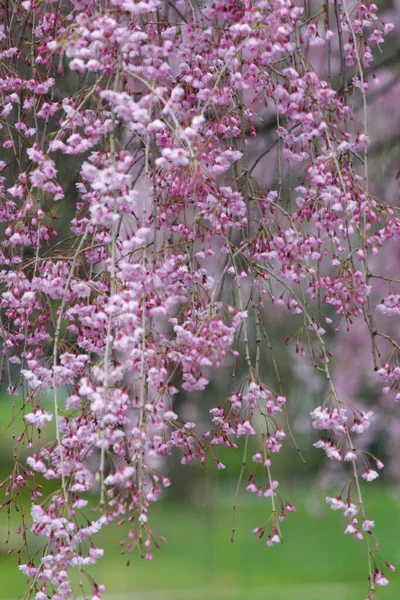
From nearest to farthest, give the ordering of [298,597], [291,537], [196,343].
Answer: [196,343]
[298,597]
[291,537]

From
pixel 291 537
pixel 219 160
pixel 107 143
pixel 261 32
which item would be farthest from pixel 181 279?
pixel 291 537

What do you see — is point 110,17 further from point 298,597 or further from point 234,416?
point 298,597

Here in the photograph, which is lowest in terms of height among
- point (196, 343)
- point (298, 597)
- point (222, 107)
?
point (298, 597)

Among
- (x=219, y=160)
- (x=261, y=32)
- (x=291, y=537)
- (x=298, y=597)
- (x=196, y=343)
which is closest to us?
(x=196, y=343)

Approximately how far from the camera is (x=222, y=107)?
234cm

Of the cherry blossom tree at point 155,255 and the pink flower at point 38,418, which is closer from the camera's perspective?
the cherry blossom tree at point 155,255

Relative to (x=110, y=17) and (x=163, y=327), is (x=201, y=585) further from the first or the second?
(x=110, y=17)

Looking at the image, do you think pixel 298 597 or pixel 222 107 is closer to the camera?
pixel 222 107

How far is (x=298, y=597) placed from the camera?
8.89m

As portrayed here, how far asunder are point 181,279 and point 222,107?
1.49ft

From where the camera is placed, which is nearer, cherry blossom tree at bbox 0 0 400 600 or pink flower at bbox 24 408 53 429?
cherry blossom tree at bbox 0 0 400 600

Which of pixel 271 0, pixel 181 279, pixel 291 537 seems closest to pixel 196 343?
pixel 181 279

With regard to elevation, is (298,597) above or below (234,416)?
below

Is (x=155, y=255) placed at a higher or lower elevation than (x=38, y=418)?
higher
